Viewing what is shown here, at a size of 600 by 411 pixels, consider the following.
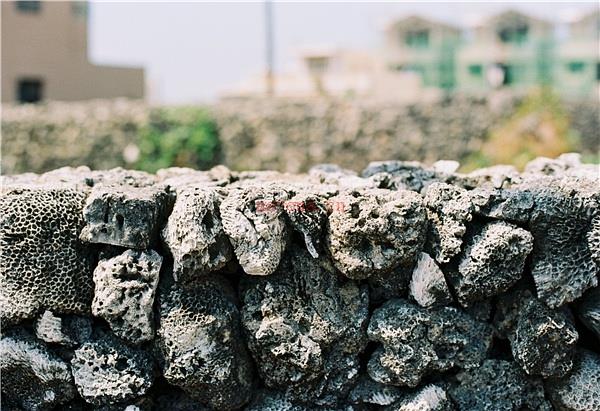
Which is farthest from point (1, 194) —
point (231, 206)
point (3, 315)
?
point (231, 206)

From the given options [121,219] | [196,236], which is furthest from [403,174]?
[121,219]

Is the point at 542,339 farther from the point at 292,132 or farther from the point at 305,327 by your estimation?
the point at 292,132

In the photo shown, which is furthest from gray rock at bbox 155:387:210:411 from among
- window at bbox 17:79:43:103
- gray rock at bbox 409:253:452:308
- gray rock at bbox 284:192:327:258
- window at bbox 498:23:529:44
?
window at bbox 498:23:529:44

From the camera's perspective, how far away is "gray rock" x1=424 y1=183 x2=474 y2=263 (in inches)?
109

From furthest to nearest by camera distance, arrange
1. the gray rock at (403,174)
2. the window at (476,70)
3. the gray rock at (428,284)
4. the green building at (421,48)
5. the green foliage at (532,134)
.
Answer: the green building at (421,48) → the window at (476,70) → the green foliage at (532,134) → the gray rock at (403,174) → the gray rock at (428,284)

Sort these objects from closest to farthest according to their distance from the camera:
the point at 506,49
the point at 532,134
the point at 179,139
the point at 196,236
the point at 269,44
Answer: the point at 196,236 < the point at 532,134 < the point at 179,139 < the point at 269,44 < the point at 506,49

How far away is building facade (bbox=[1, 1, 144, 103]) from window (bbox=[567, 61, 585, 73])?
48.5 feet

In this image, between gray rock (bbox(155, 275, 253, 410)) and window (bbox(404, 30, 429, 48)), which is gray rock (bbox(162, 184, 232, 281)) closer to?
gray rock (bbox(155, 275, 253, 410))

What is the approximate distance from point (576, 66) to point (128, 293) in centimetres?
2699

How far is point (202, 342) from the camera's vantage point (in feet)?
8.98

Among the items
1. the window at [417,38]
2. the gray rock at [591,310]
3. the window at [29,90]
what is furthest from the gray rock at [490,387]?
the window at [417,38]

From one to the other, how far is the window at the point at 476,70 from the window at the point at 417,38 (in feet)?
5.79

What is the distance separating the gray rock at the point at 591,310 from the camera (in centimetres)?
284

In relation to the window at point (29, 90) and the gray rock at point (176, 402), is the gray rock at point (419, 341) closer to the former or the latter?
the gray rock at point (176, 402)
